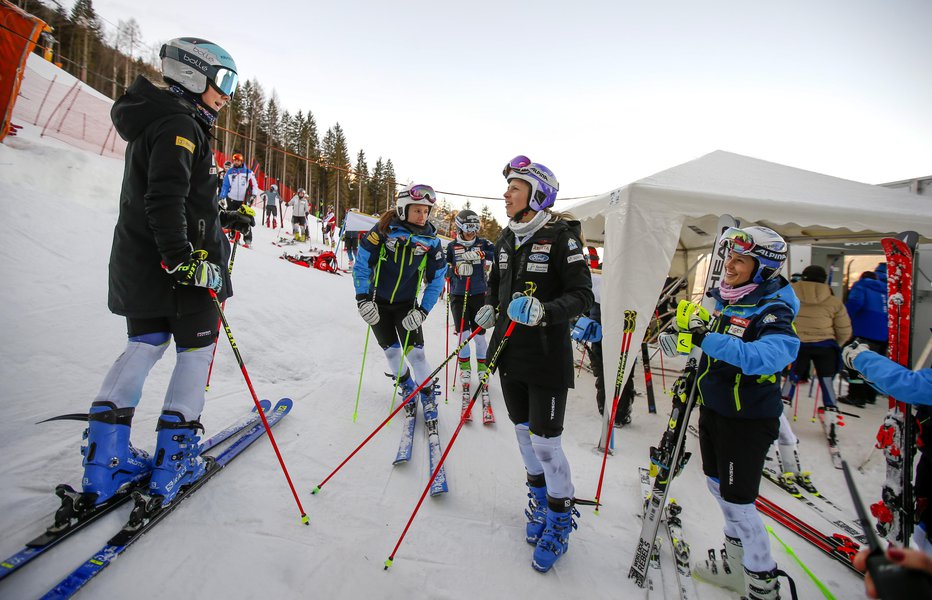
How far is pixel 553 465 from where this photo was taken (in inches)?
96.7

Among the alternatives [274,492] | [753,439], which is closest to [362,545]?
[274,492]

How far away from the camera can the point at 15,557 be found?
5.62 ft

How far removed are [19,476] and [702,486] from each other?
5432 millimetres

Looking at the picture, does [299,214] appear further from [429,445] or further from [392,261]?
[429,445]

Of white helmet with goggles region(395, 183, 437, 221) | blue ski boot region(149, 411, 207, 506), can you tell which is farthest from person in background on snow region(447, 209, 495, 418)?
blue ski boot region(149, 411, 207, 506)

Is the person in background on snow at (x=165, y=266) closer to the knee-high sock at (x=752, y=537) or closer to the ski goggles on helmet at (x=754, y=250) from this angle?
the ski goggles on helmet at (x=754, y=250)

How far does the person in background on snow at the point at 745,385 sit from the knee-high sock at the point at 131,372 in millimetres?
3331

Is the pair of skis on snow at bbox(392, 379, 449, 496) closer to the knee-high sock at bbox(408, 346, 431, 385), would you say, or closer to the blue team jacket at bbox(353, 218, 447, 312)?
the knee-high sock at bbox(408, 346, 431, 385)

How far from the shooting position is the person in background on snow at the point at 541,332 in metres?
2.40

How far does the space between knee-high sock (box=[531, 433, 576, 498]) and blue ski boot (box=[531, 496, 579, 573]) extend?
5 cm

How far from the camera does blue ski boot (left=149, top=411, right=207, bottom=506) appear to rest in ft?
7.21

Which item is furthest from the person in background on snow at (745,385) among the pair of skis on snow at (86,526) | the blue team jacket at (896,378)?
the pair of skis on snow at (86,526)

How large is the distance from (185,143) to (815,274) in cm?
747

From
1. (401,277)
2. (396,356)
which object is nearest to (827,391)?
(396,356)
